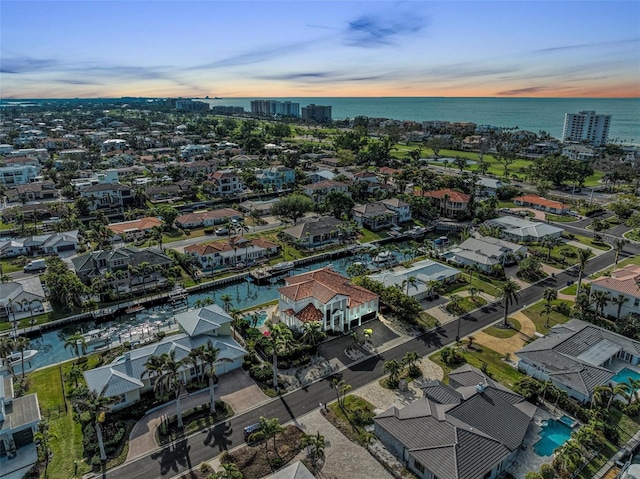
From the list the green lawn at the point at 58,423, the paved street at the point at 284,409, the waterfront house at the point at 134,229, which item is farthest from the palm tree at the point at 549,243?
the waterfront house at the point at 134,229

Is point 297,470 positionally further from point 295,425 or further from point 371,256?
point 371,256

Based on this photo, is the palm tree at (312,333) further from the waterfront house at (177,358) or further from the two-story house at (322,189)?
the two-story house at (322,189)

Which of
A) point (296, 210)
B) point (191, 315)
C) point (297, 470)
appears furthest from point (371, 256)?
point (297, 470)

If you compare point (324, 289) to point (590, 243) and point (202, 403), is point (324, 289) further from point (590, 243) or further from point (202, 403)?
point (590, 243)

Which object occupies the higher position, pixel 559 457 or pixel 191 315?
pixel 191 315

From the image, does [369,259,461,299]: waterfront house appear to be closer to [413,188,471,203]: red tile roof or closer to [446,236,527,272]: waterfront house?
[446,236,527,272]: waterfront house

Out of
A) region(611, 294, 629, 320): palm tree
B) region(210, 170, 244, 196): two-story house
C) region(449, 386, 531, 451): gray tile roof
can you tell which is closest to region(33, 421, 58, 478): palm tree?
region(449, 386, 531, 451): gray tile roof
